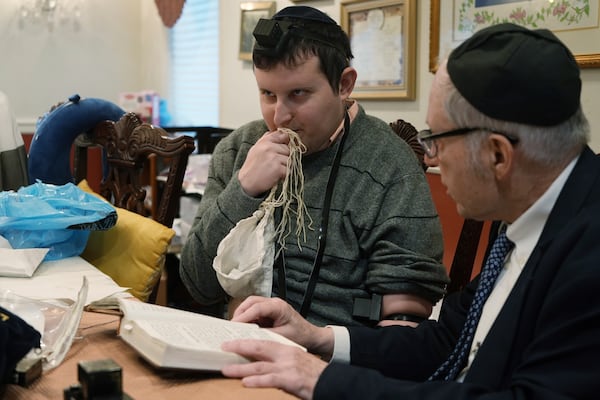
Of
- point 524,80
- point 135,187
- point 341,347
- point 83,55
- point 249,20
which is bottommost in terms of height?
point 341,347

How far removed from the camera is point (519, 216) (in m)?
1.10

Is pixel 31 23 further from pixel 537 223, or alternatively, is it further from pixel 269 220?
pixel 537 223

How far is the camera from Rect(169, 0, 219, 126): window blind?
465cm

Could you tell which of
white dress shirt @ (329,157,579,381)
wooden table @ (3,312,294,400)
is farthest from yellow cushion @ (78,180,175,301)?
white dress shirt @ (329,157,579,381)

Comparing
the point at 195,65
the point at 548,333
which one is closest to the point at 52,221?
the point at 548,333

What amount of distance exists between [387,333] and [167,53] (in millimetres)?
4230

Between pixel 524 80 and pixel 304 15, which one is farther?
pixel 304 15

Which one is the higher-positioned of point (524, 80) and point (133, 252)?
point (524, 80)

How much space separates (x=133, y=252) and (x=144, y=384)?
88 centimetres

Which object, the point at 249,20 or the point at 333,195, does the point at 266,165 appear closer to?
the point at 333,195

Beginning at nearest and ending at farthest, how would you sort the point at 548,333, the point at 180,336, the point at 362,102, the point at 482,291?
the point at 548,333
the point at 180,336
the point at 482,291
the point at 362,102

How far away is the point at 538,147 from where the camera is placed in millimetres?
1023

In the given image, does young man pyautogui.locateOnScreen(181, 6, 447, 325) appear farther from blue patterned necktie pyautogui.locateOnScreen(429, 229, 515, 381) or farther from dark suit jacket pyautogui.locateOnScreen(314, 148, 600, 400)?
dark suit jacket pyautogui.locateOnScreen(314, 148, 600, 400)

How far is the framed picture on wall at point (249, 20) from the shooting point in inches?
157
